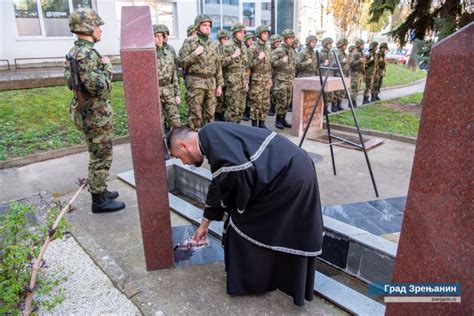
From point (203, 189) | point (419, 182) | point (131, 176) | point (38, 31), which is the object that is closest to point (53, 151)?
point (131, 176)

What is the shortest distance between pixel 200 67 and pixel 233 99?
52.5 inches

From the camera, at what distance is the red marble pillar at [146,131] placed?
247 centimetres

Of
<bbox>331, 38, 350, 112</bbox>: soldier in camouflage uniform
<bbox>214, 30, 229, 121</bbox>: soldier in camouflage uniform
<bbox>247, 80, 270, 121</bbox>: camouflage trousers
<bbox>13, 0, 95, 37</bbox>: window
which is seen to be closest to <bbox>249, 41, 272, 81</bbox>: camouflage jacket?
<bbox>247, 80, 270, 121</bbox>: camouflage trousers

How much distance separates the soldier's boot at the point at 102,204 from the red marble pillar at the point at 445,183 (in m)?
2.99

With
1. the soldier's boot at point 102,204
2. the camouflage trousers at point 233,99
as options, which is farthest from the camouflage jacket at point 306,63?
the soldier's boot at point 102,204

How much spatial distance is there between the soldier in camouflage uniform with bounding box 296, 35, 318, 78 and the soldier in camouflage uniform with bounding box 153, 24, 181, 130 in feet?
14.4

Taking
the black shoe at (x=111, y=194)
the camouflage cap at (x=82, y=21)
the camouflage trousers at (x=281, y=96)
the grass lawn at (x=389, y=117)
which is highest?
the camouflage cap at (x=82, y=21)

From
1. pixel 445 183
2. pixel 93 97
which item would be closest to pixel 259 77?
pixel 93 97

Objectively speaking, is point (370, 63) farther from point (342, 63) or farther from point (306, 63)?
point (306, 63)

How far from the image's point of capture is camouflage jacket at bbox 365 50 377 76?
35.0 feet

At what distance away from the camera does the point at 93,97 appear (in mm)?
3633

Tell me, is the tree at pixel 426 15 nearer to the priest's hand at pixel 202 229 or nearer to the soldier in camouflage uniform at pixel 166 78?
the soldier in camouflage uniform at pixel 166 78

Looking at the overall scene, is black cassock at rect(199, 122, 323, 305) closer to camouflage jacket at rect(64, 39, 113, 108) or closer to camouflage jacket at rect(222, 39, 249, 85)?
camouflage jacket at rect(64, 39, 113, 108)

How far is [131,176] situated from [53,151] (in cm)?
212
